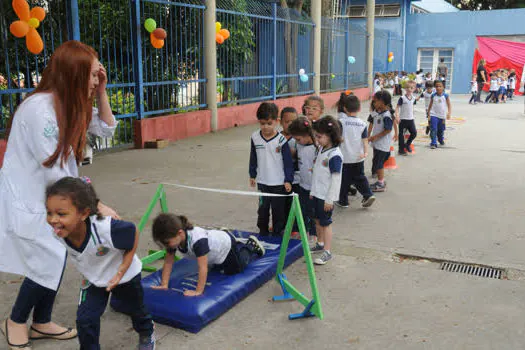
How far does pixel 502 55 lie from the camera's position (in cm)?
2728

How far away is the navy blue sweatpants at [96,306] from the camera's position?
8.96 ft

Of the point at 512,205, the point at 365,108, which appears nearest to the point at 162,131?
the point at 512,205

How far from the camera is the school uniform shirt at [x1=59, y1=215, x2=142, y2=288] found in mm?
2658

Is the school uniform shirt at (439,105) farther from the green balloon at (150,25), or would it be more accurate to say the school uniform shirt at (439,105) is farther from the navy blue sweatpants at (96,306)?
the navy blue sweatpants at (96,306)

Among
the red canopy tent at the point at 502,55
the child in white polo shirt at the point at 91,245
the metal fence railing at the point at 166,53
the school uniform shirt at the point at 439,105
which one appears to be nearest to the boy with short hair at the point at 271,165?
the child in white polo shirt at the point at 91,245

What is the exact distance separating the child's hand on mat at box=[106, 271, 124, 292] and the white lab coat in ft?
1.10

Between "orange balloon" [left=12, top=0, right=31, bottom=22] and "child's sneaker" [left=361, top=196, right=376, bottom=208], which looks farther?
"orange balloon" [left=12, top=0, right=31, bottom=22]

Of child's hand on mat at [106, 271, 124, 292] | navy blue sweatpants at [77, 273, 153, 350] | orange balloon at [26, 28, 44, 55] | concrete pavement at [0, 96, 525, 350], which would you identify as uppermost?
orange balloon at [26, 28, 44, 55]

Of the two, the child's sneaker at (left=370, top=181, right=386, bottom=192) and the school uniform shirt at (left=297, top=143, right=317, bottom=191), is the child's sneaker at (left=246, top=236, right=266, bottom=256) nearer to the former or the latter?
the school uniform shirt at (left=297, top=143, right=317, bottom=191)

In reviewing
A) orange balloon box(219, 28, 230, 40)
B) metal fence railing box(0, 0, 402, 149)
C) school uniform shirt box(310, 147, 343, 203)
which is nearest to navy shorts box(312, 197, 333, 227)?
school uniform shirt box(310, 147, 343, 203)

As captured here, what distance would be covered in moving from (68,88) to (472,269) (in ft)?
11.0

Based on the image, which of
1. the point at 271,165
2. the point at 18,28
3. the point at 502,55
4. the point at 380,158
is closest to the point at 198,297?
the point at 271,165

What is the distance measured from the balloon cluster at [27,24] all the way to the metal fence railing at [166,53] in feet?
2.08

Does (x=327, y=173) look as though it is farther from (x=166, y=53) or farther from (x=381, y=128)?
(x=166, y=53)
